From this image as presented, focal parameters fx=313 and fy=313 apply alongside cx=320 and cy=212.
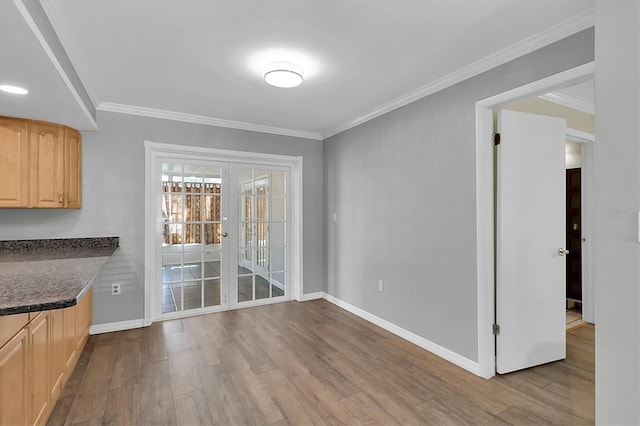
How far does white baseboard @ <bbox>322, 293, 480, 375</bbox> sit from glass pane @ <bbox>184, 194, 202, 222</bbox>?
2210mm

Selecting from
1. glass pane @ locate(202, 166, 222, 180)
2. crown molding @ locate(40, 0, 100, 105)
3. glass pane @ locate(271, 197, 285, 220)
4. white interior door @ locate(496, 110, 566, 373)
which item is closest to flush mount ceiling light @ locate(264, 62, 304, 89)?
crown molding @ locate(40, 0, 100, 105)

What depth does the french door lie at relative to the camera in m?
3.83

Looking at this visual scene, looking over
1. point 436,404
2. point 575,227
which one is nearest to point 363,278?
point 436,404

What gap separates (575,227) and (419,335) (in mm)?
2837

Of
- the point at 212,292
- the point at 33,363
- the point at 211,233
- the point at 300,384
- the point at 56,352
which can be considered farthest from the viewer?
the point at 212,292

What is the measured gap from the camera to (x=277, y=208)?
→ 456 cm

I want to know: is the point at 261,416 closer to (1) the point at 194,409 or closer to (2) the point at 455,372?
(1) the point at 194,409

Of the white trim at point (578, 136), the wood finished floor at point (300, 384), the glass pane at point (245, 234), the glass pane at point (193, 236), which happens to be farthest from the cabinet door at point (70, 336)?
the white trim at point (578, 136)

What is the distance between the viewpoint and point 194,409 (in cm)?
207

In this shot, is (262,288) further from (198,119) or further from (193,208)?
(198,119)

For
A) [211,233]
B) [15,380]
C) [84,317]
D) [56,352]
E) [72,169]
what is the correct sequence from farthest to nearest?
[211,233] → [72,169] → [84,317] → [56,352] → [15,380]

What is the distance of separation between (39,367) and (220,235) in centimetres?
244

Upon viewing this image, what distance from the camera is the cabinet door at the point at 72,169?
3.03m

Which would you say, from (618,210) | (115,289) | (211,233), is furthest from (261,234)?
(618,210)
